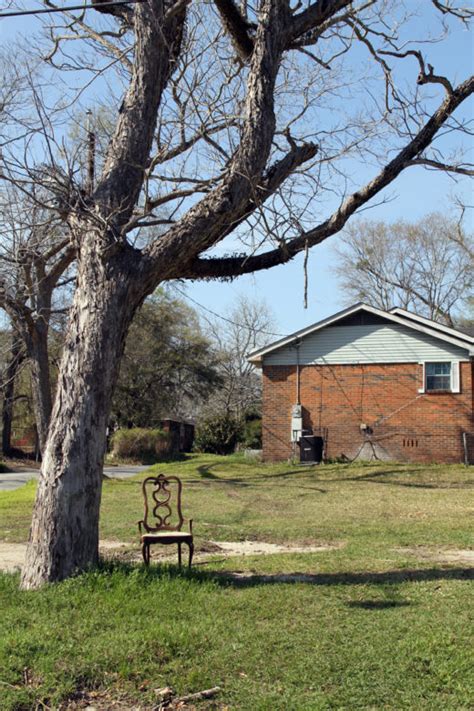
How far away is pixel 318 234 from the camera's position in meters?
8.13

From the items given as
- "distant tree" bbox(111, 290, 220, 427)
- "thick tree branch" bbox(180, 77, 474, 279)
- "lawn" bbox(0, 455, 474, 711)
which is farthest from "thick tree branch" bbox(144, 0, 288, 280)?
"distant tree" bbox(111, 290, 220, 427)

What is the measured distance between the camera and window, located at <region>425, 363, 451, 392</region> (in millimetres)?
24281

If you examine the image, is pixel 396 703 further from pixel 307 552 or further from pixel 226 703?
pixel 307 552

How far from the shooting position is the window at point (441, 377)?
78.9ft

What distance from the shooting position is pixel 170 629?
5.59 m

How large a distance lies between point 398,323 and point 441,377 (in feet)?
7.54

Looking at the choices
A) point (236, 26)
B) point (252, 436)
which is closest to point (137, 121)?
point (236, 26)

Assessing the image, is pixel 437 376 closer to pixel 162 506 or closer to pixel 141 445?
Result: pixel 162 506

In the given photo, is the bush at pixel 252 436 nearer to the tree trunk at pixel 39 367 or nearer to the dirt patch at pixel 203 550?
the tree trunk at pixel 39 367

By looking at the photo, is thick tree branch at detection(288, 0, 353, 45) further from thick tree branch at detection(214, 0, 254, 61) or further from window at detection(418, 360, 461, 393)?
window at detection(418, 360, 461, 393)

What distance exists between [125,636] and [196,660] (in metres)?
0.63

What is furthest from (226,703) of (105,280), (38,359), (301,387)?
(301,387)

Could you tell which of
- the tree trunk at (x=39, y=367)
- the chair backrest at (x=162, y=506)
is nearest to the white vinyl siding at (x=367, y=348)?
the chair backrest at (x=162, y=506)

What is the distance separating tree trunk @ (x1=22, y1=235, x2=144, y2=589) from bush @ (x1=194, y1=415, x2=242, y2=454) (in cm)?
2860
